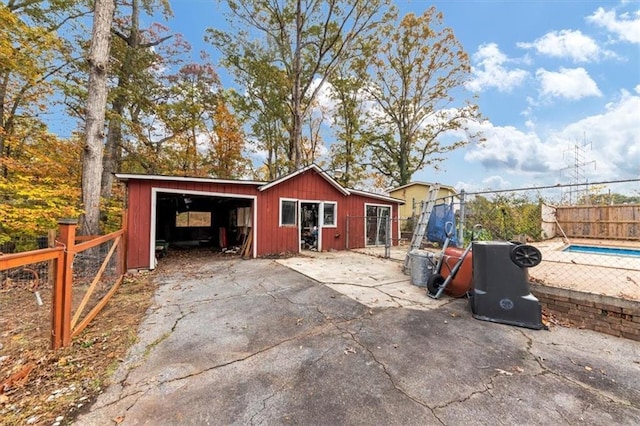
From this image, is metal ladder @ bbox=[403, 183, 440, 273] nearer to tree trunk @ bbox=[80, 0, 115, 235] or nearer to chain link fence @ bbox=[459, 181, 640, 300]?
chain link fence @ bbox=[459, 181, 640, 300]

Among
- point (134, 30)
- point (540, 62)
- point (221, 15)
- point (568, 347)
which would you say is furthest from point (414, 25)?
point (568, 347)

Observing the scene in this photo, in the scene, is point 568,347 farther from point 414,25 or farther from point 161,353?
point 414,25

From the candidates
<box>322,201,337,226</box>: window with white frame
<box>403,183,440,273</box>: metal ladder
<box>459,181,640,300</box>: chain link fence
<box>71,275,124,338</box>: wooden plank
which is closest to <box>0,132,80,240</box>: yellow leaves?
<box>71,275,124,338</box>: wooden plank

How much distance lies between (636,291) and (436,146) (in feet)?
56.7

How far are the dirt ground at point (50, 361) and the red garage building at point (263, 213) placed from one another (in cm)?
304

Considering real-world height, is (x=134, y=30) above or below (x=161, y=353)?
above

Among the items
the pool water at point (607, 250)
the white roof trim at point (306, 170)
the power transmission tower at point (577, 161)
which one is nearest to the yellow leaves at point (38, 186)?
the white roof trim at point (306, 170)

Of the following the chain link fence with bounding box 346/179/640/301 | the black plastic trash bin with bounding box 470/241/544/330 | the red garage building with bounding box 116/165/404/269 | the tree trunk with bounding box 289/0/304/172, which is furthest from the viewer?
the tree trunk with bounding box 289/0/304/172

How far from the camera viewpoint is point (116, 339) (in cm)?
307

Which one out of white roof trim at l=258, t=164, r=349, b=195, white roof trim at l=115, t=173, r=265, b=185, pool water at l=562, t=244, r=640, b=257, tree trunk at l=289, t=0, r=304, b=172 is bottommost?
pool water at l=562, t=244, r=640, b=257

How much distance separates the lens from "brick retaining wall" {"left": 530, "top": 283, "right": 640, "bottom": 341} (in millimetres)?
3133

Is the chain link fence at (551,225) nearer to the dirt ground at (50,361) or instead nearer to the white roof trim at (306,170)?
the white roof trim at (306,170)

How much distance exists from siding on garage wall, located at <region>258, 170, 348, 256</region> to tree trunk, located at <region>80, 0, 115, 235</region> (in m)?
4.29

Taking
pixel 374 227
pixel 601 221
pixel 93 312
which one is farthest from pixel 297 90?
pixel 601 221
